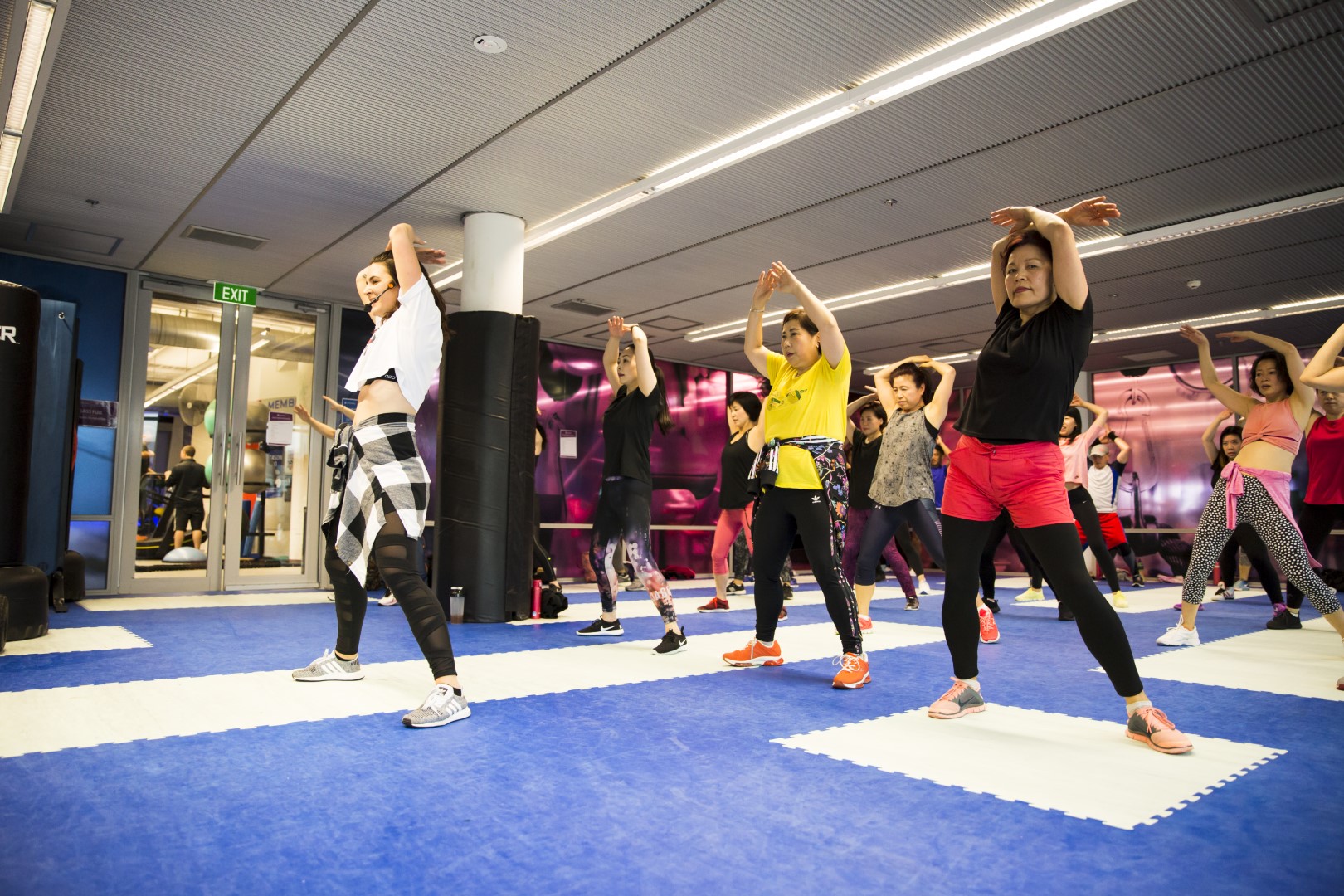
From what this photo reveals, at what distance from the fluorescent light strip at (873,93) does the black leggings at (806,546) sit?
251 cm

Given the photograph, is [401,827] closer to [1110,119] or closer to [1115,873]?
[1115,873]

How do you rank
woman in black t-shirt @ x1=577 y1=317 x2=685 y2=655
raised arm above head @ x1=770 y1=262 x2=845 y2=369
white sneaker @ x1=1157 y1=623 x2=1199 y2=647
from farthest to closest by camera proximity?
white sneaker @ x1=1157 y1=623 x2=1199 y2=647 → woman in black t-shirt @ x1=577 y1=317 x2=685 y2=655 → raised arm above head @ x1=770 y1=262 x2=845 y2=369

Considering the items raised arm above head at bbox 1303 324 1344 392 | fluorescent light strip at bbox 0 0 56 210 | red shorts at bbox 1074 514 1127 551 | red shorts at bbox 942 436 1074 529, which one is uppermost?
fluorescent light strip at bbox 0 0 56 210

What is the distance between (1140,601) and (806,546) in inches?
242

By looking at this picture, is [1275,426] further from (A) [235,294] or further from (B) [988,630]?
(A) [235,294]

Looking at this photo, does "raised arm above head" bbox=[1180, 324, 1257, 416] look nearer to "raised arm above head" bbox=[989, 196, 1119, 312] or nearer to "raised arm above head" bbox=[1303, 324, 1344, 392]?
"raised arm above head" bbox=[1303, 324, 1344, 392]

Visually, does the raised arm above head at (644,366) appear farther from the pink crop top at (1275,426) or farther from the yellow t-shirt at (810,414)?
the pink crop top at (1275,426)

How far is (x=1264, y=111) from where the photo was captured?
5031 mm

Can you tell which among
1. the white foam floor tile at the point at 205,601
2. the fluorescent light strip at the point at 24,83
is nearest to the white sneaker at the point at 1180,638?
the white foam floor tile at the point at 205,601

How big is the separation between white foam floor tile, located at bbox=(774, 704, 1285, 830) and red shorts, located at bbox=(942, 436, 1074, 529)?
0.71m

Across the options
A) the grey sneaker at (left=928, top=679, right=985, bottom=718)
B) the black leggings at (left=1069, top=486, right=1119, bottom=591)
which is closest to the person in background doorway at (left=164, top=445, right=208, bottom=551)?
the grey sneaker at (left=928, top=679, right=985, bottom=718)

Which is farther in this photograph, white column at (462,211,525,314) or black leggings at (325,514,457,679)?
white column at (462,211,525,314)

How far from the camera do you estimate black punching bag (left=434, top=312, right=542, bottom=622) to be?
250 inches

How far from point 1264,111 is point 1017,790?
475 cm
